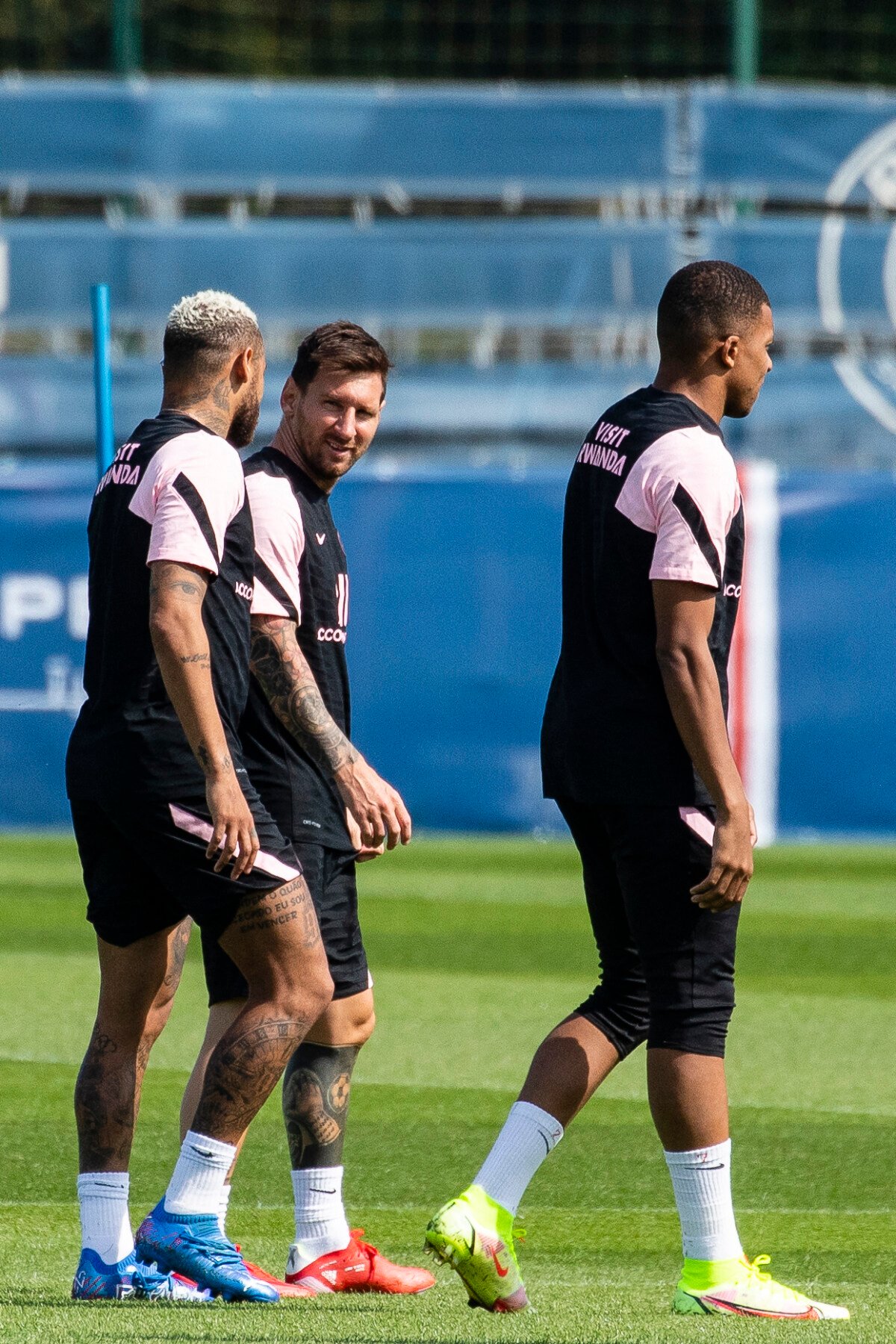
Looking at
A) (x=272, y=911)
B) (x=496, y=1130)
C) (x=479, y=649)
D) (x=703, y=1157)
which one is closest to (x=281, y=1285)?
(x=272, y=911)

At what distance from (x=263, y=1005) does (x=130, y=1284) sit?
646mm

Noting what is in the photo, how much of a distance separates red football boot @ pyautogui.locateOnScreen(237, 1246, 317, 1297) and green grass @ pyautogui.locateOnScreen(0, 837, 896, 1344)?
0.10 m

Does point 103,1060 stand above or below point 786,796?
above

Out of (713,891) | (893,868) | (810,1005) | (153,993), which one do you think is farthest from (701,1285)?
(893,868)

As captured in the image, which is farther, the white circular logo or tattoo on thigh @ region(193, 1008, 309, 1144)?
the white circular logo

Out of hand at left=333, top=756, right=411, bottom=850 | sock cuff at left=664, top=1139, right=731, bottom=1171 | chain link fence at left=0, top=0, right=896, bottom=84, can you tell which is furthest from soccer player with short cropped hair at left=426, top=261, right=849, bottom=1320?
chain link fence at left=0, top=0, right=896, bottom=84

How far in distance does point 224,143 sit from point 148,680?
13839mm

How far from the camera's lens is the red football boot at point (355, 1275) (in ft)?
15.4

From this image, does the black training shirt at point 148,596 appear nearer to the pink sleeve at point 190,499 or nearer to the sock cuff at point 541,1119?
the pink sleeve at point 190,499

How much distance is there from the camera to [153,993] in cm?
458

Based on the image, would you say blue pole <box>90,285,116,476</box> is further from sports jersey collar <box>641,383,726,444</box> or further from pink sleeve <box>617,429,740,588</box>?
pink sleeve <box>617,429,740,588</box>

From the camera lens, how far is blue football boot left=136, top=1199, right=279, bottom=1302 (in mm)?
4363

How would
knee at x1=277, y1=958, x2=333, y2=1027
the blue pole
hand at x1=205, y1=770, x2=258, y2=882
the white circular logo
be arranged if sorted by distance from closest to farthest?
1. hand at x1=205, y1=770, x2=258, y2=882
2. knee at x1=277, y1=958, x2=333, y2=1027
3. the blue pole
4. the white circular logo

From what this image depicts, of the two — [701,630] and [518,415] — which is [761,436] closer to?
[518,415]
